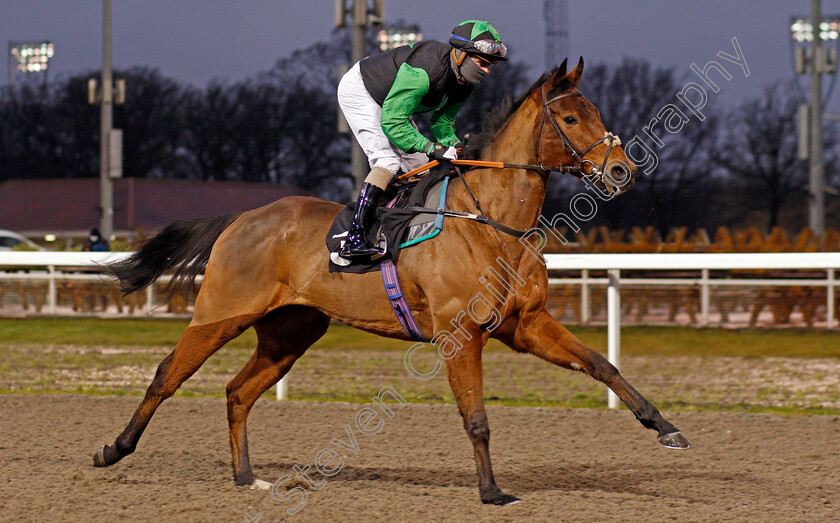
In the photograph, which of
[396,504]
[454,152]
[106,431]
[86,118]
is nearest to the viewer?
[396,504]

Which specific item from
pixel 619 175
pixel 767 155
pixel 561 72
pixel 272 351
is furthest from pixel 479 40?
pixel 767 155

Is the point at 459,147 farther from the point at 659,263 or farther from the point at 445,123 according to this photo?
the point at 659,263

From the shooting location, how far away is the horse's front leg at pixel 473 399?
3.77 metres

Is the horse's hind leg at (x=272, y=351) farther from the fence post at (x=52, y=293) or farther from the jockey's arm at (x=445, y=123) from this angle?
the fence post at (x=52, y=293)

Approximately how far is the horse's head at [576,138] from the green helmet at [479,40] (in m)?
0.24

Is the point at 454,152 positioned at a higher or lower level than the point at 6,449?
higher

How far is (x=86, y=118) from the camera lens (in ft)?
129

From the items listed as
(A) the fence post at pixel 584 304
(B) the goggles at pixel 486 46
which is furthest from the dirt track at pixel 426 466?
(A) the fence post at pixel 584 304

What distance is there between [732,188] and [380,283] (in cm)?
2528

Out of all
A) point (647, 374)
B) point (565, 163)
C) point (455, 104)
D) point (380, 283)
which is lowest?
point (647, 374)

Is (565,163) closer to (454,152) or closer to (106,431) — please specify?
(454,152)

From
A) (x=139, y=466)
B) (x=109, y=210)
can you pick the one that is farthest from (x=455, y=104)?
(x=109, y=210)

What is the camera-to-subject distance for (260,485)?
13.5 ft

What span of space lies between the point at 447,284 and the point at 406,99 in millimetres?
796
